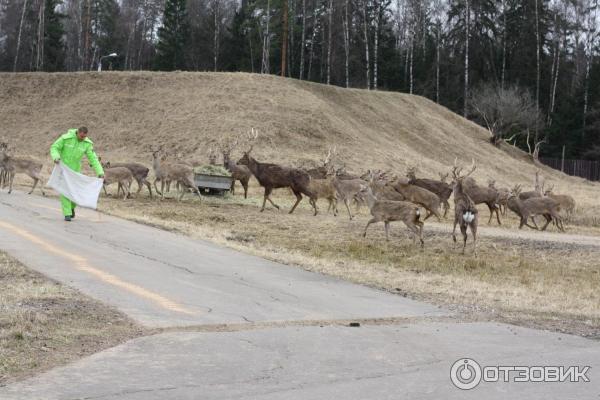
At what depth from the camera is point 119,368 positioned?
6473 millimetres

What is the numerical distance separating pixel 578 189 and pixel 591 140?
826 inches

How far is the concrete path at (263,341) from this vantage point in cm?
618

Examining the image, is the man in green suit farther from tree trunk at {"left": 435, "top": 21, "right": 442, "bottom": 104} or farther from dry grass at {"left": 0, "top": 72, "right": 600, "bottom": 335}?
tree trunk at {"left": 435, "top": 21, "right": 442, "bottom": 104}

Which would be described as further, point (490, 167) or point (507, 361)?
point (490, 167)

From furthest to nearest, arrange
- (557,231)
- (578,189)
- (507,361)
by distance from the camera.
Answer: (578,189)
(557,231)
(507,361)

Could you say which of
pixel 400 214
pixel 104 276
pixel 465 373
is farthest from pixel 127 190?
pixel 465 373

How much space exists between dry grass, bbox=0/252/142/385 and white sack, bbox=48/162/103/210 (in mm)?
7152

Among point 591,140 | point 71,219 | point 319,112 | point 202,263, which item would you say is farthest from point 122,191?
point 591,140

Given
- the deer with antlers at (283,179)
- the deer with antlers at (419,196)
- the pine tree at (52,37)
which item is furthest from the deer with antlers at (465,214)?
the pine tree at (52,37)

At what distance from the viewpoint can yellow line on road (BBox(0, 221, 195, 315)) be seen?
30.3 feet

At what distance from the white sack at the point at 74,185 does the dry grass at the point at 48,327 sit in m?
7.15

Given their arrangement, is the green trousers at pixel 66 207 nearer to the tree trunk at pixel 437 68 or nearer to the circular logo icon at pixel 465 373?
the circular logo icon at pixel 465 373

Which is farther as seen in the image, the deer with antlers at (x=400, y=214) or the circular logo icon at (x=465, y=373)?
the deer with antlers at (x=400, y=214)

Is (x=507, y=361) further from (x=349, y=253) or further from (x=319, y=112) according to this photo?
(x=319, y=112)
